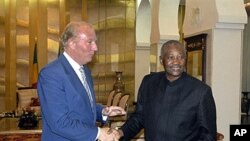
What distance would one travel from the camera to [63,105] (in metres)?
1.85

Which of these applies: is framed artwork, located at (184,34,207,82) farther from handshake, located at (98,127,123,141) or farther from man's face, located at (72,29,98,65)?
man's face, located at (72,29,98,65)

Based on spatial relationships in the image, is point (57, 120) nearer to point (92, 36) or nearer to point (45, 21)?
point (92, 36)

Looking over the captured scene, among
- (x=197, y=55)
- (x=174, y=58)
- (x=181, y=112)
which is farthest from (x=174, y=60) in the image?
(x=197, y=55)

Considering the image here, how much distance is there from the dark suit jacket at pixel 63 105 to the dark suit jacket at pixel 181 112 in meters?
0.42

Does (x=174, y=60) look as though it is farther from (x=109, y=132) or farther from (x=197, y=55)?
(x=197, y=55)

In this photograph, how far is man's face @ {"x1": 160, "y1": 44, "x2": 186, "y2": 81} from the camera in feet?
6.86

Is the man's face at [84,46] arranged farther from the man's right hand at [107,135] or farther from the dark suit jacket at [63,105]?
the man's right hand at [107,135]

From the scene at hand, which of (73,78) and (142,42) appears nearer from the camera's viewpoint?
(73,78)

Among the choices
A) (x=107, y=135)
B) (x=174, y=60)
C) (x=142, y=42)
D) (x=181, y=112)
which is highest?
(x=142, y=42)

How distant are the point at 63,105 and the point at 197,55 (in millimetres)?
2938

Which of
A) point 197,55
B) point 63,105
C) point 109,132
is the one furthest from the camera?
point 197,55

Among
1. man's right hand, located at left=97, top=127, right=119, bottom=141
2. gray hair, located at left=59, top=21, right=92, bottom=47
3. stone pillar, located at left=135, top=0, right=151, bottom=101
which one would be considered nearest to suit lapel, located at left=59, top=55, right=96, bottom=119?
gray hair, located at left=59, top=21, right=92, bottom=47

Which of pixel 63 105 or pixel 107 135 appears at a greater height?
pixel 63 105

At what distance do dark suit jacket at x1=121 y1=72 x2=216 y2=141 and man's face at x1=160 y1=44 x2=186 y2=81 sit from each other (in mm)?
82
